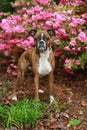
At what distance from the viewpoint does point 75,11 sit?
8656mm

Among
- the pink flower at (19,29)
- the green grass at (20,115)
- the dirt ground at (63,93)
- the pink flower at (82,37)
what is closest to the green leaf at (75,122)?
the dirt ground at (63,93)

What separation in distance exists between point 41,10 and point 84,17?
1097 millimetres

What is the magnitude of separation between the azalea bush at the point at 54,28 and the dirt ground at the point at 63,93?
0.28 m

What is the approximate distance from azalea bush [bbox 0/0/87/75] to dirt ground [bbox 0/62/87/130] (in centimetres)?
28

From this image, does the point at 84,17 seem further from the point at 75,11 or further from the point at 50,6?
the point at 50,6

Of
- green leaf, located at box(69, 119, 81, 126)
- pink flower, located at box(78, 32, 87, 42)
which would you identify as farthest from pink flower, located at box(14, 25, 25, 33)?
green leaf, located at box(69, 119, 81, 126)

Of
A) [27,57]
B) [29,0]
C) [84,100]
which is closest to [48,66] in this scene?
[27,57]

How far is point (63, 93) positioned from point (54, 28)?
135cm

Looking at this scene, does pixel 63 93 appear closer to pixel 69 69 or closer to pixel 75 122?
pixel 69 69

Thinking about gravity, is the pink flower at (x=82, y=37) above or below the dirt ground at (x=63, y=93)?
above

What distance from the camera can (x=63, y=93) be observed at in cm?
762

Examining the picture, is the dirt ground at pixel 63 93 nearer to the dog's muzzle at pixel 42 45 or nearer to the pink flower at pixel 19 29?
the pink flower at pixel 19 29

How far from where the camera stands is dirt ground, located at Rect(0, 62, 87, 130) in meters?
6.58

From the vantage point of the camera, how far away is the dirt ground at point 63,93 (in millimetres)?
6576
